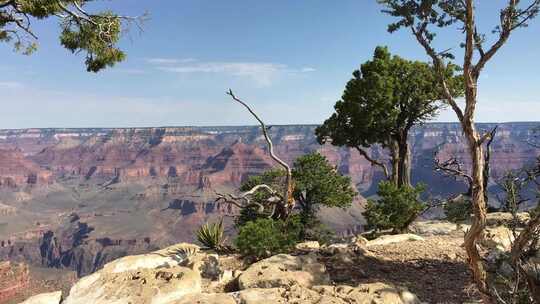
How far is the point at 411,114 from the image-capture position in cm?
2667

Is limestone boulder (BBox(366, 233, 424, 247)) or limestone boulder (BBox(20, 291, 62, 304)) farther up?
limestone boulder (BBox(366, 233, 424, 247))

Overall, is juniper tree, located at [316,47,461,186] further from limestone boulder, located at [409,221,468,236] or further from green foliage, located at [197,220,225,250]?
green foliage, located at [197,220,225,250]

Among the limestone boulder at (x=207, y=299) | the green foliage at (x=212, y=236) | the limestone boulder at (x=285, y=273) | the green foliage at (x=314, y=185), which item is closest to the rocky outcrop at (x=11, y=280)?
the green foliage at (x=314, y=185)

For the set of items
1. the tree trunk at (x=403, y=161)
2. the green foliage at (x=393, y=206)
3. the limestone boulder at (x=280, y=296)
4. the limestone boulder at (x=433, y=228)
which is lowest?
the limestone boulder at (x=433, y=228)

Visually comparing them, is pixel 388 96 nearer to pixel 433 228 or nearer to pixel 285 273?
pixel 433 228

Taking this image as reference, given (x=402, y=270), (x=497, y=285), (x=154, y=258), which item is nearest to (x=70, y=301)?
(x=154, y=258)

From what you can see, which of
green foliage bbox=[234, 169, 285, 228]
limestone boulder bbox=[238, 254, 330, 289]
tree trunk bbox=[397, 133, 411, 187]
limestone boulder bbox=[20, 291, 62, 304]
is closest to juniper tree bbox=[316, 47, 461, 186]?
tree trunk bbox=[397, 133, 411, 187]

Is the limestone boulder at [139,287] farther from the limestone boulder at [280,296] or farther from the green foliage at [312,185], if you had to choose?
the green foliage at [312,185]

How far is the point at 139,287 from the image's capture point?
1278 cm

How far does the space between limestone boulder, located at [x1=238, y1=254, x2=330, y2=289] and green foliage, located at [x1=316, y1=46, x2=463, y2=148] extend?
13828mm

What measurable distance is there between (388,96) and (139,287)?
17.5m

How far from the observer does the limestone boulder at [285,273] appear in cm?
1238

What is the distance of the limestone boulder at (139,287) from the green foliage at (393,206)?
1064 cm

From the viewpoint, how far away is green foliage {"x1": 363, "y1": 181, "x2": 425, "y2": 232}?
2103 centimetres
